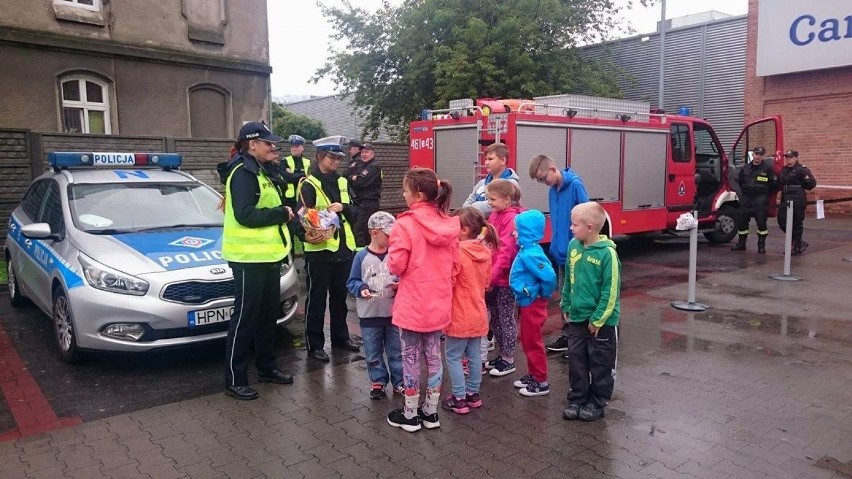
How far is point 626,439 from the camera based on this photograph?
4.11 m

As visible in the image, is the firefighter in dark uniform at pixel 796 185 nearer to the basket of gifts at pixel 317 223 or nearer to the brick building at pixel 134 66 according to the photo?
the basket of gifts at pixel 317 223

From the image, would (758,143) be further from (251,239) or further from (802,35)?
(251,239)

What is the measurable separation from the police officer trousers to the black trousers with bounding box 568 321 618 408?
7.98 metres

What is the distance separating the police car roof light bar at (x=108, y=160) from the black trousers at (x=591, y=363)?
4.92 meters

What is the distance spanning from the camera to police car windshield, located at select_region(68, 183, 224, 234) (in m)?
5.97

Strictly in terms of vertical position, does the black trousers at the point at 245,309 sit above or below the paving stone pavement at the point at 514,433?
above

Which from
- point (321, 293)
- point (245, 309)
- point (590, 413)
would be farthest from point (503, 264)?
point (245, 309)

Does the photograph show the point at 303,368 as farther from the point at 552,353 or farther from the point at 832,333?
the point at 832,333

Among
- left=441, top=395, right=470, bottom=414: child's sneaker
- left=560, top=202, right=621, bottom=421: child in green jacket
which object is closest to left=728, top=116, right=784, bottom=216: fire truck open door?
left=560, top=202, right=621, bottom=421: child in green jacket

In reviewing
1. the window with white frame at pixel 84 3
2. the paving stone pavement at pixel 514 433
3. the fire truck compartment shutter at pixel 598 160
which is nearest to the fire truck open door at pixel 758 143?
the fire truck compartment shutter at pixel 598 160

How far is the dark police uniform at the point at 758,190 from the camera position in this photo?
11.5m

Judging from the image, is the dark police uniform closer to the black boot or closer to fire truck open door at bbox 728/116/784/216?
fire truck open door at bbox 728/116/784/216

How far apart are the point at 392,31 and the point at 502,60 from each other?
3.90m

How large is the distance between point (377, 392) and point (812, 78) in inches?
687
